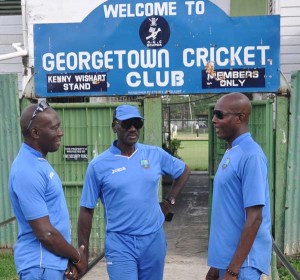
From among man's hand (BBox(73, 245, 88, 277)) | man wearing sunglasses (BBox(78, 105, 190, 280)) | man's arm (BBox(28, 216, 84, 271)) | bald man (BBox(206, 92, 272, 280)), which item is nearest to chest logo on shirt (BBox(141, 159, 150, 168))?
man wearing sunglasses (BBox(78, 105, 190, 280))

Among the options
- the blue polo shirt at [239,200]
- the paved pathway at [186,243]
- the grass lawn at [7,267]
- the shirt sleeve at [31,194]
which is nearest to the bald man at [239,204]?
the blue polo shirt at [239,200]

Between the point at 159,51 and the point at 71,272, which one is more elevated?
the point at 159,51

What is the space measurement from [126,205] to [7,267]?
3395mm

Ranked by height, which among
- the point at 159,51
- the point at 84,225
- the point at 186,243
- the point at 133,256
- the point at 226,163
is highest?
the point at 159,51

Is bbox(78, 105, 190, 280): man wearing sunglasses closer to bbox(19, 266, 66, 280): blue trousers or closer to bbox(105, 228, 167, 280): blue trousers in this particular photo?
bbox(105, 228, 167, 280): blue trousers

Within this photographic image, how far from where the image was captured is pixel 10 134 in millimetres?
7133

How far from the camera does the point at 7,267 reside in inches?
266

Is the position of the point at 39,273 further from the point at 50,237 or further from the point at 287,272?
the point at 287,272

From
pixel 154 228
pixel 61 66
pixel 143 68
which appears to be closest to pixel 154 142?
pixel 143 68

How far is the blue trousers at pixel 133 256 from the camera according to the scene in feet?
12.9

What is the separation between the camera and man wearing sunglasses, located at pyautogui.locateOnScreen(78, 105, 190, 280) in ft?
A: 13.0

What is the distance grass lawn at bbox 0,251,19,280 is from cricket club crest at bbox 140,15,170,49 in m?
3.17

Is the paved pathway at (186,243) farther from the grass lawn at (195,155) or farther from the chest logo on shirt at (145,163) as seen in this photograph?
the grass lawn at (195,155)

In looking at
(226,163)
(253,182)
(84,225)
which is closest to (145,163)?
(84,225)
